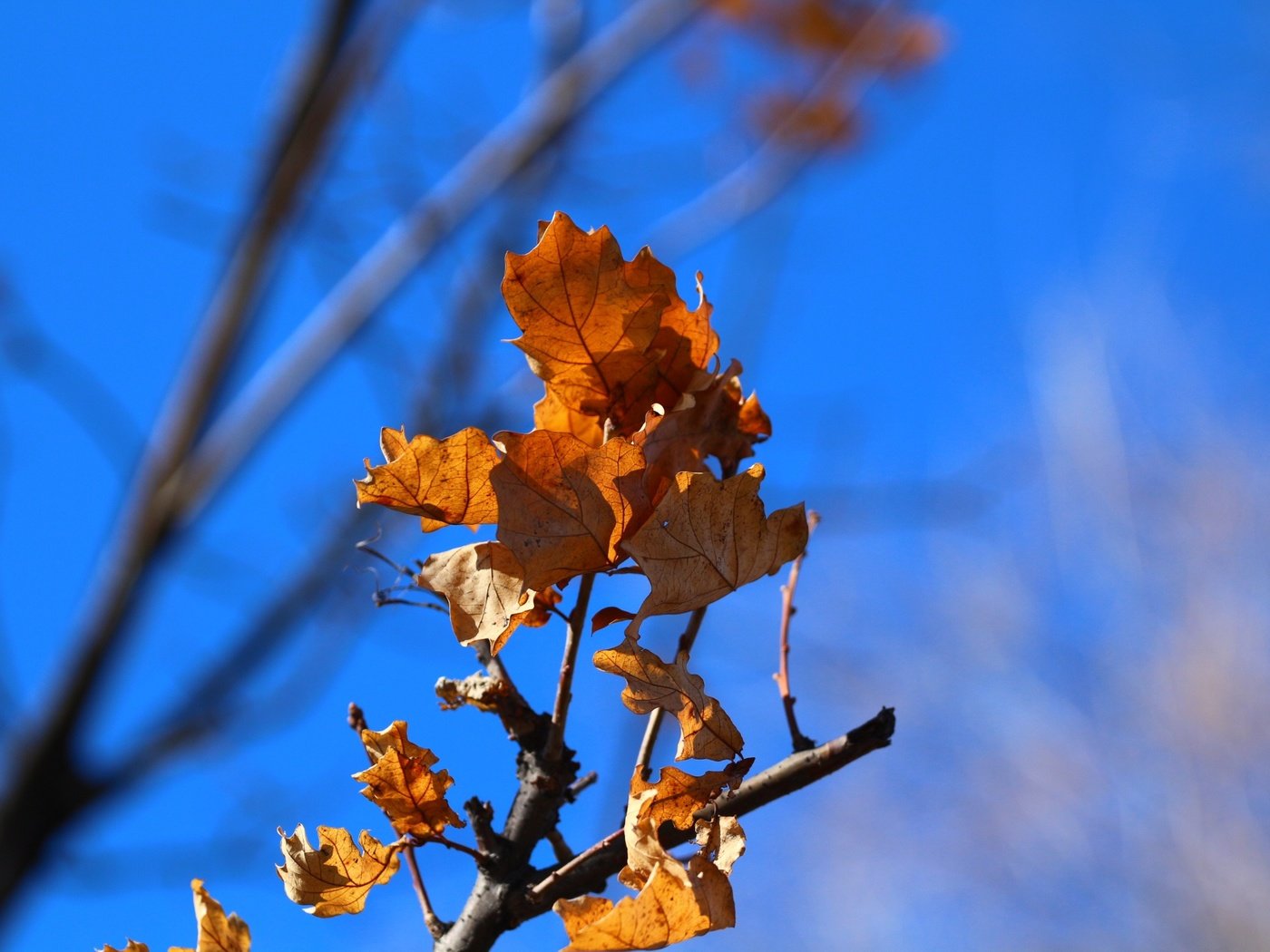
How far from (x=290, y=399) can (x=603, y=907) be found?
1792 millimetres

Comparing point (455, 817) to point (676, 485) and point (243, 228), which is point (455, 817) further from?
point (243, 228)

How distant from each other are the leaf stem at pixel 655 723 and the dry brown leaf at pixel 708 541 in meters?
0.02

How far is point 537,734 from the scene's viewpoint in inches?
17.6

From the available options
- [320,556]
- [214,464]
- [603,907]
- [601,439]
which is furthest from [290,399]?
[603,907]

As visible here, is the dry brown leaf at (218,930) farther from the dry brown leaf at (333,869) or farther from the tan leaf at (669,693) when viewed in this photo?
the tan leaf at (669,693)

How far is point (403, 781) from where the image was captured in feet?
1.29

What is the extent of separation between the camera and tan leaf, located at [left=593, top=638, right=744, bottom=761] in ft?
1.14

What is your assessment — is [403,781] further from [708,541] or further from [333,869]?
[708,541]

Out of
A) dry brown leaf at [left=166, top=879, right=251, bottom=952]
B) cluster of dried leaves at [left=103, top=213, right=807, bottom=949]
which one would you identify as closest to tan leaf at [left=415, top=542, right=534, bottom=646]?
cluster of dried leaves at [left=103, top=213, right=807, bottom=949]

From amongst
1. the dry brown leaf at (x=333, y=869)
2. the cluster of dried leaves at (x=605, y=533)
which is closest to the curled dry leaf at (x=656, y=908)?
the cluster of dried leaves at (x=605, y=533)

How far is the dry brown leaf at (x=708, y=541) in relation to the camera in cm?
36

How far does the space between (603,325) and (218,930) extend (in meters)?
0.29

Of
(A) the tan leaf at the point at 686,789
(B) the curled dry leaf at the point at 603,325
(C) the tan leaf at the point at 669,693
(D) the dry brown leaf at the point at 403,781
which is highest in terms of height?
(B) the curled dry leaf at the point at 603,325

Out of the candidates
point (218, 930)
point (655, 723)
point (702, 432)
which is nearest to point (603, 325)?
point (702, 432)
